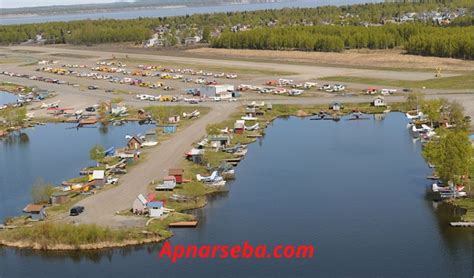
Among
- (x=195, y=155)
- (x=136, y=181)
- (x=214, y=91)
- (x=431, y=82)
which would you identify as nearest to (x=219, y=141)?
(x=195, y=155)

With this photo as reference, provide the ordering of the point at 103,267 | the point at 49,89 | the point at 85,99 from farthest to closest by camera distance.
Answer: the point at 49,89, the point at 85,99, the point at 103,267

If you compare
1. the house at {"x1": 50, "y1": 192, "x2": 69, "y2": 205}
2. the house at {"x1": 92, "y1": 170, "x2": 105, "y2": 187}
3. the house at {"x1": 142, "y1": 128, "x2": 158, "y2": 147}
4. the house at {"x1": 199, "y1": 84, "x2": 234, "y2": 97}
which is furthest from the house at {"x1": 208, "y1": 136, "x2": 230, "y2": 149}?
the house at {"x1": 199, "y1": 84, "x2": 234, "y2": 97}

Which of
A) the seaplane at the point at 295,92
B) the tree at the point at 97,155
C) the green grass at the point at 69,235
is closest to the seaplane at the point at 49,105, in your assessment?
the seaplane at the point at 295,92

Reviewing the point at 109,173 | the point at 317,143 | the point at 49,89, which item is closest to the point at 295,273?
the point at 109,173

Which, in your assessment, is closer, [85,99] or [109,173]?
[109,173]

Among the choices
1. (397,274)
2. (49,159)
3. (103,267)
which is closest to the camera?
(397,274)

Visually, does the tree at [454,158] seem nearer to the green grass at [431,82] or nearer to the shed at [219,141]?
the shed at [219,141]

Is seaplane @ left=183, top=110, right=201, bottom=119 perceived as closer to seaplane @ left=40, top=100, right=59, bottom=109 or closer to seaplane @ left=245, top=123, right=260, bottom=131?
seaplane @ left=245, top=123, right=260, bottom=131

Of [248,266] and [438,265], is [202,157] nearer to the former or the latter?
[248,266]
